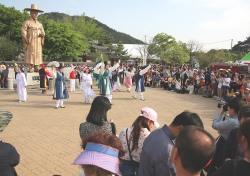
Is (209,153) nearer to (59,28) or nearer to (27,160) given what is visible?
(27,160)

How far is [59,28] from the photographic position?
103ft

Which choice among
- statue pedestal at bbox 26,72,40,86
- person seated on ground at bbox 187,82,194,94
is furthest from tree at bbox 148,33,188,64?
statue pedestal at bbox 26,72,40,86

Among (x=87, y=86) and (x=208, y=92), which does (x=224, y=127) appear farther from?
(x=208, y=92)

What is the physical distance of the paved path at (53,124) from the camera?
5.74 m

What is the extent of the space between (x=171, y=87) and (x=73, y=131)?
12744 mm

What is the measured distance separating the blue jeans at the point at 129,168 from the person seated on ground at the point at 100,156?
3.88 feet

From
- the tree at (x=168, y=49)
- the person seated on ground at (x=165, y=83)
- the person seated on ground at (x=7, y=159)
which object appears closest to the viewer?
the person seated on ground at (x=7, y=159)

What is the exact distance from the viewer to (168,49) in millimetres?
52531

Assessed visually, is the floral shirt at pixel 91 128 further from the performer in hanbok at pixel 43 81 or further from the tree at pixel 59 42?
the tree at pixel 59 42

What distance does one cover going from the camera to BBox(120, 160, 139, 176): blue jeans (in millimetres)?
3295

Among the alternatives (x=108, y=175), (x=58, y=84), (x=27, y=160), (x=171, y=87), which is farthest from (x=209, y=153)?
(x=171, y=87)

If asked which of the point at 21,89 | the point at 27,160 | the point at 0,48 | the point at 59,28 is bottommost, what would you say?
the point at 27,160

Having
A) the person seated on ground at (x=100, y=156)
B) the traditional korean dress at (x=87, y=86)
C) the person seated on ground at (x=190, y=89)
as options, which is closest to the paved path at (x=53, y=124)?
the traditional korean dress at (x=87, y=86)

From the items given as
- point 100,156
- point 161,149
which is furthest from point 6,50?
point 100,156
